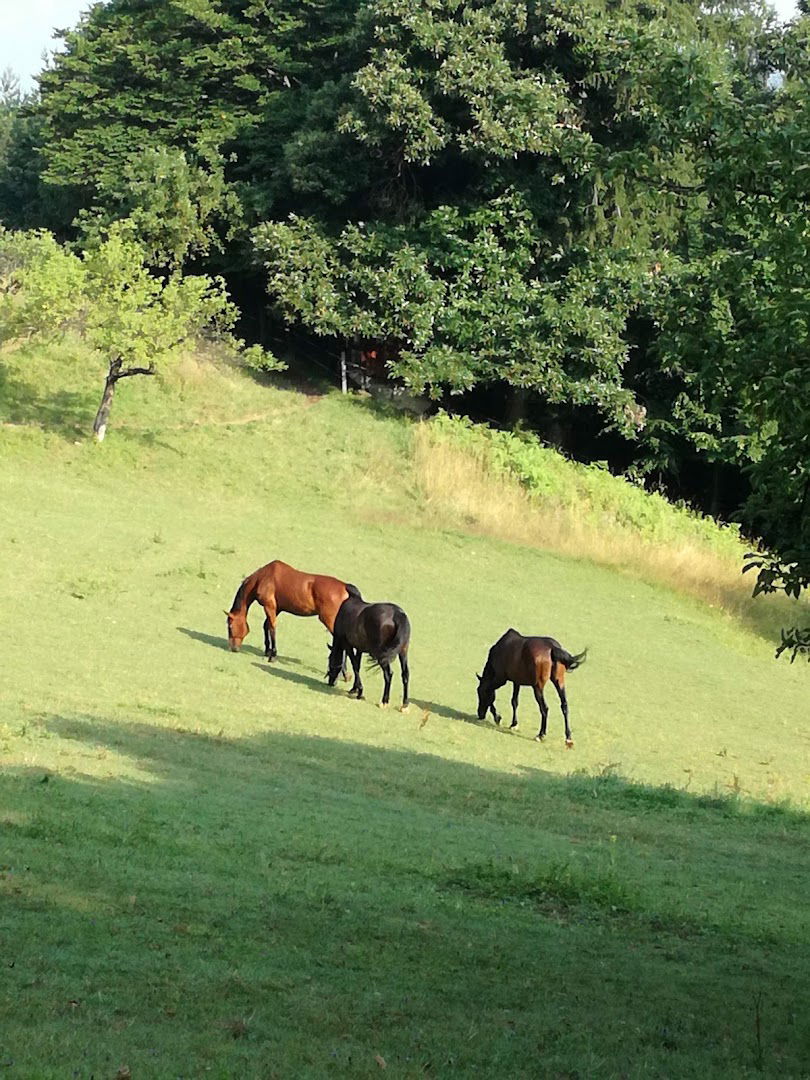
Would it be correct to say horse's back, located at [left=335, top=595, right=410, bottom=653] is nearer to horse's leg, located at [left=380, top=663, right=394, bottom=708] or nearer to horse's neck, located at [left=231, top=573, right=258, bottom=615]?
horse's leg, located at [left=380, top=663, right=394, bottom=708]

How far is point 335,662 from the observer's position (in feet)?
73.8

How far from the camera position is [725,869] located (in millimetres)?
13055

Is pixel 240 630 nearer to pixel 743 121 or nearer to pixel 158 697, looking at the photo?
pixel 158 697

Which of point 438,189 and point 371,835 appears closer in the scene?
point 371,835

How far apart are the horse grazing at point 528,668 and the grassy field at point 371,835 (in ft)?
2.26

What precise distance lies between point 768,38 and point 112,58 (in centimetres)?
2648

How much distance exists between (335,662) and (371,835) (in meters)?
10.1

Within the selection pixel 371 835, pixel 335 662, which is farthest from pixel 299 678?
pixel 371 835

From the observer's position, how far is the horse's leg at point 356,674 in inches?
863

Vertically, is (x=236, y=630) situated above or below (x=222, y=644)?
above

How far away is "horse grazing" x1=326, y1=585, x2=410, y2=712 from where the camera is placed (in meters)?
21.5

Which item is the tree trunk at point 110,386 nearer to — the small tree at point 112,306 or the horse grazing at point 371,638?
the small tree at point 112,306

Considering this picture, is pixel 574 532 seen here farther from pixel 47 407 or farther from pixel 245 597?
pixel 245 597

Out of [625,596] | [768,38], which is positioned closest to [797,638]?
[625,596]
